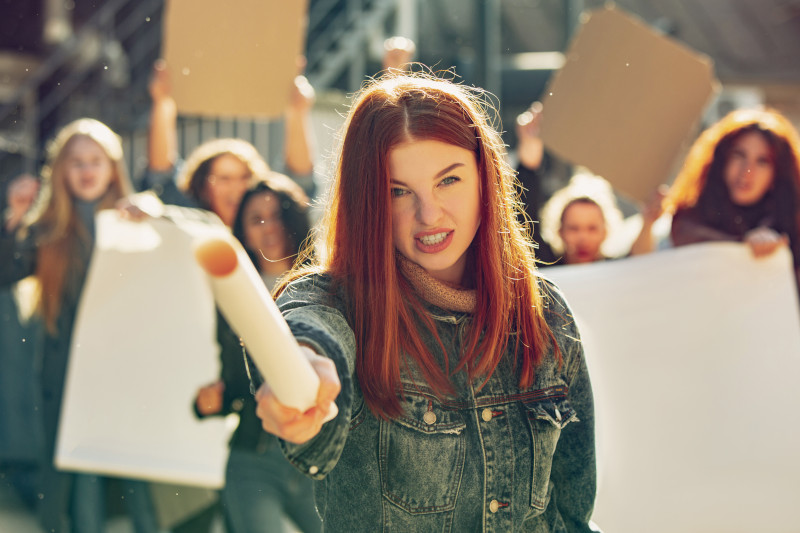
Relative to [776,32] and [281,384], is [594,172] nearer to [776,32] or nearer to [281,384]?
[281,384]

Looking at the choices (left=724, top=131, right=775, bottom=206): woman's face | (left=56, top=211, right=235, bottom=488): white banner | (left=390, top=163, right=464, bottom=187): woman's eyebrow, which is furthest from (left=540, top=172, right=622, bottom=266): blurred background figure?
(left=390, top=163, right=464, bottom=187): woman's eyebrow

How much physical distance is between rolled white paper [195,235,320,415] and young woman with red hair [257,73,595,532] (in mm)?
301

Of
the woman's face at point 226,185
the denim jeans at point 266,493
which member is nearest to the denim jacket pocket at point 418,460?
the denim jeans at point 266,493

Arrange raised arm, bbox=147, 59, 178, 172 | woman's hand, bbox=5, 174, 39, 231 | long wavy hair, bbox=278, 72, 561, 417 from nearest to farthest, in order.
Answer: long wavy hair, bbox=278, 72, 561, 417
raised arm, bbox=147, 59, 178, 172
woman's hand, bbox=5, 174, 39, 231

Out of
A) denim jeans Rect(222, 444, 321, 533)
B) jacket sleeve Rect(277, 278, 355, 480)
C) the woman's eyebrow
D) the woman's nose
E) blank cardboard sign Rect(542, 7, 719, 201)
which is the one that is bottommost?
denim jeans Rect(222, 444, 321, 533)

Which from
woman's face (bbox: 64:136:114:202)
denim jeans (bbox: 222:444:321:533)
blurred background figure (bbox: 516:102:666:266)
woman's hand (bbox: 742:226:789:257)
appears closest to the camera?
denim jeans (bbox: 222:444:321:533)

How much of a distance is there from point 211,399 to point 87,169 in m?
1.16

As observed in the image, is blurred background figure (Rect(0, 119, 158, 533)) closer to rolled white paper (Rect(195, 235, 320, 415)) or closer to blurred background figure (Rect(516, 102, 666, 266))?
blurred background figure (Rect(516, 102, 666, 266))

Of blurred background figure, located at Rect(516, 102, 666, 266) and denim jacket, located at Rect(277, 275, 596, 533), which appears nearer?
denim jacket, located at Rect(277, 275, 596, 533)

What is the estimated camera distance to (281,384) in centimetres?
82

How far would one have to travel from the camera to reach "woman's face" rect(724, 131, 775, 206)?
9.42 ft

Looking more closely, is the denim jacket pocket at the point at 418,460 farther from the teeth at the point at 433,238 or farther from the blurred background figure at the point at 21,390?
the blurred background figure at the point at 21,390

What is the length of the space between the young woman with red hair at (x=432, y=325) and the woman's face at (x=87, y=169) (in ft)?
7.42

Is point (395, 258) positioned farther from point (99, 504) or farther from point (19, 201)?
point (19, 201)
